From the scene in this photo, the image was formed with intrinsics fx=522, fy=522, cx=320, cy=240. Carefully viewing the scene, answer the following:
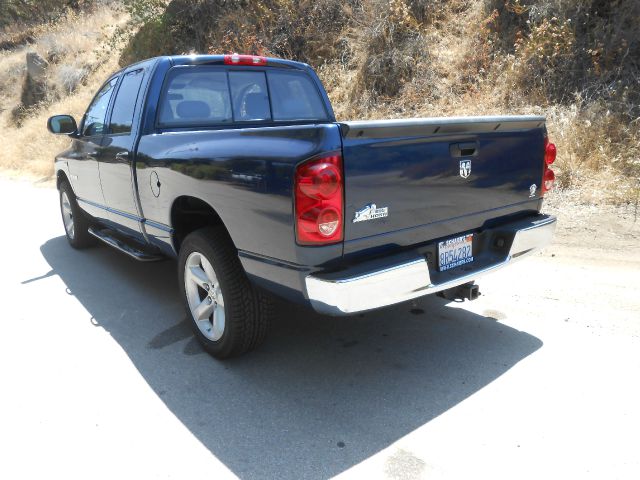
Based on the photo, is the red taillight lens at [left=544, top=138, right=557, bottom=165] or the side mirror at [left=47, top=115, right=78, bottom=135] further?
the side mirror at [left=47, top=115, right=78, bottom=135]

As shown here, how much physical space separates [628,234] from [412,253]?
362 cm

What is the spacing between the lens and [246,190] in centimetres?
291

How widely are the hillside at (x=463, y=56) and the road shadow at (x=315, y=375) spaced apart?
3.54 meters

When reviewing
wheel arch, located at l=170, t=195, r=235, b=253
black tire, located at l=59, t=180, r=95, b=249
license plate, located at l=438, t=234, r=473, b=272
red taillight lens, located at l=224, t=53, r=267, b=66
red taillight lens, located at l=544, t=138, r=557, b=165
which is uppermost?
red taillight lens, located at l=224, t=53, r=267, b=66

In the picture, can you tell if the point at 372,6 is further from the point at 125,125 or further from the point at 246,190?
the point at 246,190

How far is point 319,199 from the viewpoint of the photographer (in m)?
2.57

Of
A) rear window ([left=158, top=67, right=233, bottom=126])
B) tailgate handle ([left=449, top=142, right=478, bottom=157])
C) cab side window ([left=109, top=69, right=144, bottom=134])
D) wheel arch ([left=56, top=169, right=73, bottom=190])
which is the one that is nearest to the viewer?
tailgate handle ([left=449, top=142, right=478, bottom=157])

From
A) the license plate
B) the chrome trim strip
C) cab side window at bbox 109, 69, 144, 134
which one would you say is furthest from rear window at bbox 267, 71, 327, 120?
the license plate

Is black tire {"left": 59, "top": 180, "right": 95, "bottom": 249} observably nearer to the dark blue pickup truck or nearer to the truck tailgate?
the dark blue pickup truck

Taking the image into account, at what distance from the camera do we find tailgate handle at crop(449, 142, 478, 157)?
9.99 feet

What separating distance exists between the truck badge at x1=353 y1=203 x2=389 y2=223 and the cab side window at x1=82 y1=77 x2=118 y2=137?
3.35 metres

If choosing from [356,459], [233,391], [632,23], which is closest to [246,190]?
[233,391]

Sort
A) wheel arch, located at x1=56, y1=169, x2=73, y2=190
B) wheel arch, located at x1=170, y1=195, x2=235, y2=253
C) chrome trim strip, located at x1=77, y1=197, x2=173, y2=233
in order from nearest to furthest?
wheel arch, located at x1=170, y1=195, x2=235, y2=253 → chrome trim strip, located at x1=77, y1=197, x2=173, y2=233 → wheel arch, located at x1=56, y1=169, x2=73, y2=190

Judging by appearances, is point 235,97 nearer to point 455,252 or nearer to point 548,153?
point 455,252
